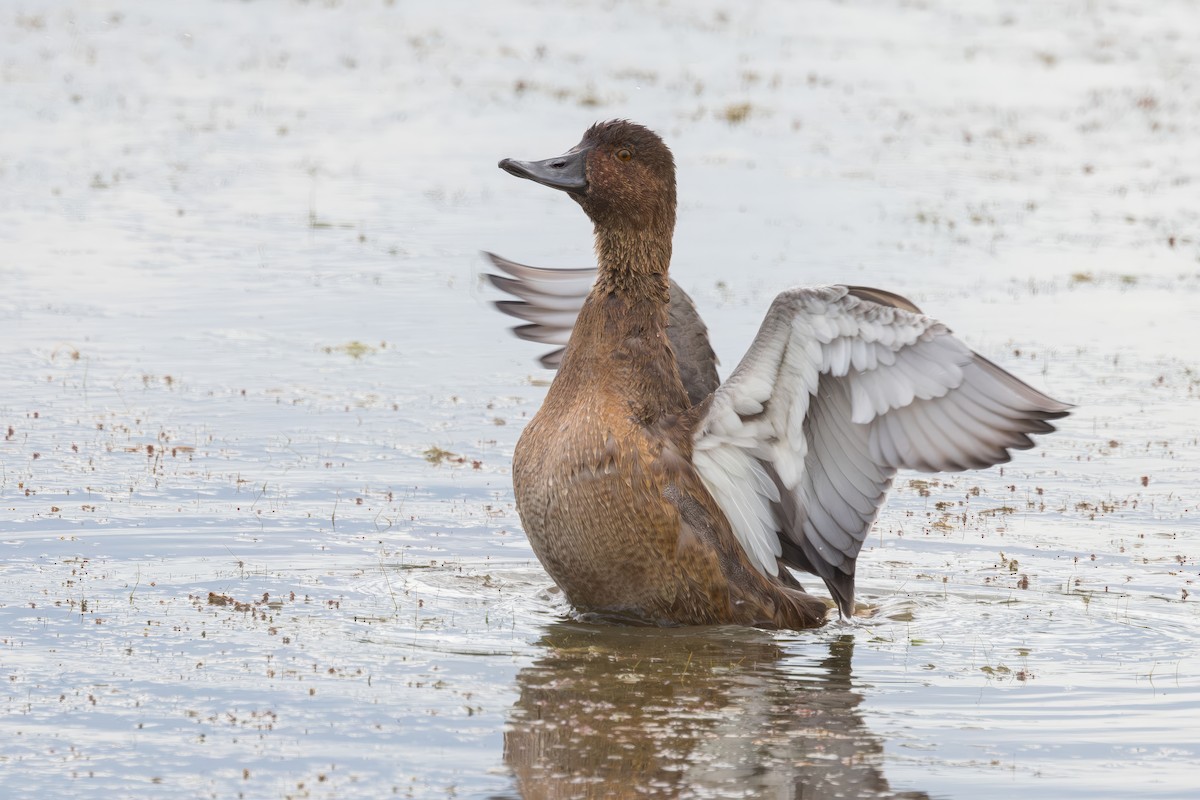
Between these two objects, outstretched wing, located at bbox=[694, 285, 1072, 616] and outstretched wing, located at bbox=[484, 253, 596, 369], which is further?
outstretched wing, located at bbox=[484, 253, 596, 369]

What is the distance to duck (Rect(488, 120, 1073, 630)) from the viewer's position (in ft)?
24.4

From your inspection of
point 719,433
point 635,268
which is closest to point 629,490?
point 719,433

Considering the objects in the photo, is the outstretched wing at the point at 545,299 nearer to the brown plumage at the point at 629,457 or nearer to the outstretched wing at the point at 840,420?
the brown plumage at the point at 629,457

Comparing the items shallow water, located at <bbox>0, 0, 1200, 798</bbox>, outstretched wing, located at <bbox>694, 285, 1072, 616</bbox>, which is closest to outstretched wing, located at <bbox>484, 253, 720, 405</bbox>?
shallow water, located at <bbox>0, 0, 1200, 798</bbox>

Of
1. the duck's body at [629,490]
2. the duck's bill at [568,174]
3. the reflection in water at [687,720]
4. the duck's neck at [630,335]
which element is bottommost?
the reflection in water at [687,720]

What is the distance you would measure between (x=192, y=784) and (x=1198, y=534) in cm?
603

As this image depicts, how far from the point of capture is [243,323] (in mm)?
13352

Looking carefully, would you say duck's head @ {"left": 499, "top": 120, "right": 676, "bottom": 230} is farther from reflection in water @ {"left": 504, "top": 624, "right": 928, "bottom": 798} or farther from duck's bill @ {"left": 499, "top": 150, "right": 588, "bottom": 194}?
reflection in water @ {"left": 504, "top": 624, "right": 928, "bottom": 798}

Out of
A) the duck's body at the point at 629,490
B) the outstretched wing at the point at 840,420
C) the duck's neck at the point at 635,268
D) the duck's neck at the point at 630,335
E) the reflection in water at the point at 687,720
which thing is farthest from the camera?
the duck's neck at the point at 635,268

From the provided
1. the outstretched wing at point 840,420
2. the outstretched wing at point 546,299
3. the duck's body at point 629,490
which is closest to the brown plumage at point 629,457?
the duck's body at point 629,490

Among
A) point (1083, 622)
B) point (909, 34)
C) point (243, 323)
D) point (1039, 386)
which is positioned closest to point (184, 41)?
point (909, 34)

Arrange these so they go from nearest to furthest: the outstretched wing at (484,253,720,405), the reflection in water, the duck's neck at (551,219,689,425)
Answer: the reflection in water → the duck's neck at (551,219,689,425) → the outstretched wing at (484,253,720,405)

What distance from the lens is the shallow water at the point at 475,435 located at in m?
6.44

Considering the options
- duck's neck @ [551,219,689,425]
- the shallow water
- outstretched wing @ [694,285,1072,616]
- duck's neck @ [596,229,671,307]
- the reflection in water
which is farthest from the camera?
duck's neck @ [596,229,671,307]
